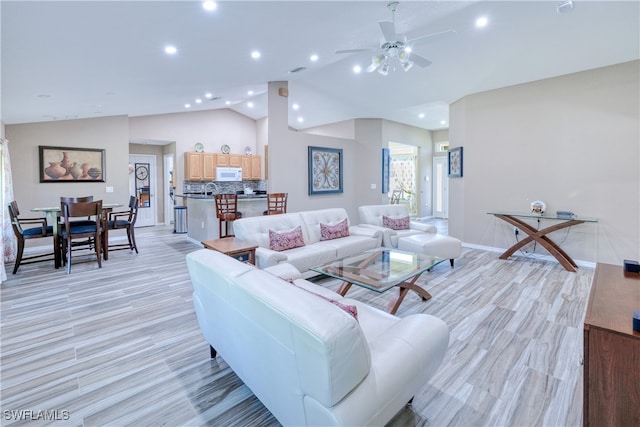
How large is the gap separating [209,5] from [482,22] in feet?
10.6

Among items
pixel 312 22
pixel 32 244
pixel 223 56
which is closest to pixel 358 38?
pixel 312 22

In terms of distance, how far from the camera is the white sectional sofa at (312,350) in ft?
3.58

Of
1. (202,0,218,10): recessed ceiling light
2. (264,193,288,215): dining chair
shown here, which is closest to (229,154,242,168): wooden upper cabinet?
(264,193,288,215): dining chair

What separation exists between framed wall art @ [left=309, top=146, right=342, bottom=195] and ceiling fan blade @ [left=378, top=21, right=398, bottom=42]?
3.70m

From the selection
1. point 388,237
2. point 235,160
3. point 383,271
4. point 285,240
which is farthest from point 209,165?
point 383,271

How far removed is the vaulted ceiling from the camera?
8.54 feet

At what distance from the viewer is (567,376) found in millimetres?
2070

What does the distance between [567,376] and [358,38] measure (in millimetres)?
4156

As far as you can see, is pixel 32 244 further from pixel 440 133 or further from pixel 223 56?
pixel 440 133

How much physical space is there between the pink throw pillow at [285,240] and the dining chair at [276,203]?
6.62 feet

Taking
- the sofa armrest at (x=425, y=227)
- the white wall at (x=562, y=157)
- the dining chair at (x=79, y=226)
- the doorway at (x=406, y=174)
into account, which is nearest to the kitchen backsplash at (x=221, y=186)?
the dining chair at (x=79, y=226)
